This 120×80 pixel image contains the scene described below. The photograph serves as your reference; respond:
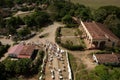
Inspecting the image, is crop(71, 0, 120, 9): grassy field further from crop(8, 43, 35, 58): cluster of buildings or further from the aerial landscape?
crop(8, 43, 35, 58): cluster of buildings

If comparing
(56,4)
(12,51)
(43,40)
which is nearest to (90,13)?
(56,4)

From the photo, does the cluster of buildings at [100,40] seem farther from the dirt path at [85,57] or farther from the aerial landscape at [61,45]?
the dirt path at [85,57]

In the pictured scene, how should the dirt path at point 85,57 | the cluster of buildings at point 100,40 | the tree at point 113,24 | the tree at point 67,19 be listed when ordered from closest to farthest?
the dirt path at point 85,57 → the cluster of buildings at point 100,40 → the tree at point 113,24 → the tree at point 67,19

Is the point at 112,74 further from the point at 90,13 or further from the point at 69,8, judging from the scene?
the point at 69,8

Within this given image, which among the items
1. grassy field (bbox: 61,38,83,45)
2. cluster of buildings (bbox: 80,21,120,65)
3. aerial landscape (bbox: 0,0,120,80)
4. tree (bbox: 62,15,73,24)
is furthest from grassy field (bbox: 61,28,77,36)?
tree (bbox: 62,15,73,24)

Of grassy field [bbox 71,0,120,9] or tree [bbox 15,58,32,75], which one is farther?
grassy field [bbox 71,0,120,9]

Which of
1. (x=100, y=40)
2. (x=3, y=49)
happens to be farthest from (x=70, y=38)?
(x=3, y=49)

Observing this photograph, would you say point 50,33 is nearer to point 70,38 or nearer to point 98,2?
point 70,38

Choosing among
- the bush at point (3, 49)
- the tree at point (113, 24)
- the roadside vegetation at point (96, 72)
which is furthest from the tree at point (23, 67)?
the tree at point (113, 24)
